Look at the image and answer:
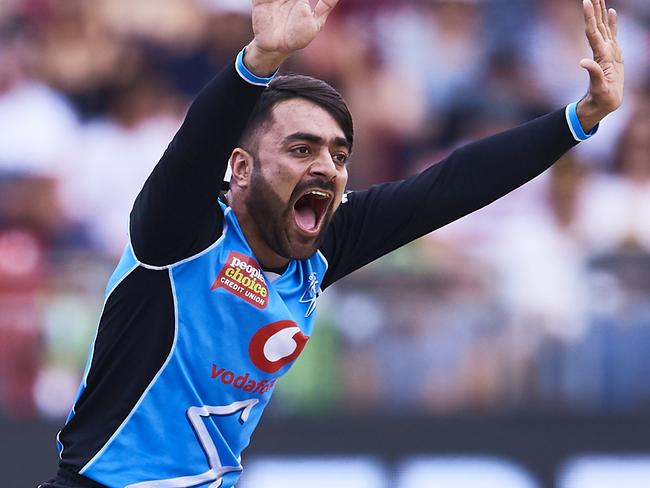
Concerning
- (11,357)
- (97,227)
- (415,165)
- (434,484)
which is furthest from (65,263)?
(415,165)

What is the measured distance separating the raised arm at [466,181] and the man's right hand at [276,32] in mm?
1149

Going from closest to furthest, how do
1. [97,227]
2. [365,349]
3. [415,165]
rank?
[365,349], [97,227], [415,165]

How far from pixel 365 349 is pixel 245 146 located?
10.4ft

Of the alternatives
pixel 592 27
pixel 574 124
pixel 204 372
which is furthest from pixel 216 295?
pixel 592 27

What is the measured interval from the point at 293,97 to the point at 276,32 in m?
0.63

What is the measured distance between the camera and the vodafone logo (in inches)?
166

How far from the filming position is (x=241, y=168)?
14.3 ft

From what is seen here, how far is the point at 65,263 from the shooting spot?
7.51 metres

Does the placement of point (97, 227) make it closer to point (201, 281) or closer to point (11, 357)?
point (11, 357)

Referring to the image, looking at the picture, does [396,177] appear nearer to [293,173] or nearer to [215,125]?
[293,173]

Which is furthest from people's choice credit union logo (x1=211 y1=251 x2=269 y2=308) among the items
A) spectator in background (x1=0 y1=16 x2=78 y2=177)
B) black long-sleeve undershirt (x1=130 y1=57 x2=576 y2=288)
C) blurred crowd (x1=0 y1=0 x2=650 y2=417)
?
spectator in background (x1=0 y1=16 x2=78 y2=177)

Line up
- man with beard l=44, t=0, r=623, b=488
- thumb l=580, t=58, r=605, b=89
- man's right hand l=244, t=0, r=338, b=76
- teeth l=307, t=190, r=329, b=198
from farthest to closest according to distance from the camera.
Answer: thumb l=580, t=58, r=605, b=89, teeth l=307, t=190, r=329, b=198, man with beard l=44, t=0, r=623, b=488, man's right hand l=244, t=0, r=338, b=76

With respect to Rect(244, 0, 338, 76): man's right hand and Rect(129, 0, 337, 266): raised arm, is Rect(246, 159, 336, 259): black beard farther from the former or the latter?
Rect(244, 0, 338, 76): man's right hand

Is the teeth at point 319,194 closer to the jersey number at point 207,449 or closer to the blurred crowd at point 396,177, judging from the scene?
the jersey number at point 207,449
